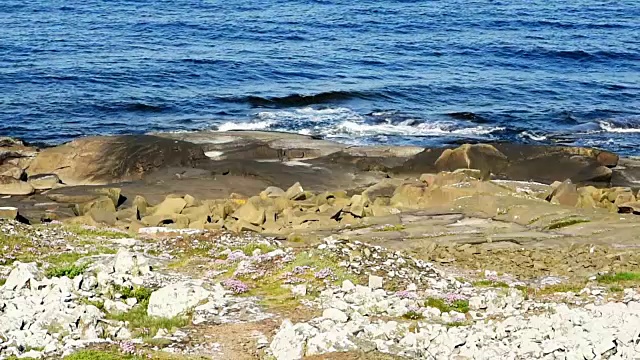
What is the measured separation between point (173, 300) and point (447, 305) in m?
6.09

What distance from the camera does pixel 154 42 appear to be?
74.6 meters

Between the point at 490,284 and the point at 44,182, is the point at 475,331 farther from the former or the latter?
the point at 44,182

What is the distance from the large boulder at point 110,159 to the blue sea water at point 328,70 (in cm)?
829

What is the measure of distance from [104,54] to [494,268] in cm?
4979

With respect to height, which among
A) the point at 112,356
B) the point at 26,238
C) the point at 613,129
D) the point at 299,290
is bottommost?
the point at 613,129

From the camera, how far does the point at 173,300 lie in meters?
21.2

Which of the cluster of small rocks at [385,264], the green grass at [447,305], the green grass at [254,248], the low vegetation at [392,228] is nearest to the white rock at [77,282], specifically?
the green grass at [254,248]

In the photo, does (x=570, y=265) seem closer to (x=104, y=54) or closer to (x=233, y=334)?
(x=233, y=334)

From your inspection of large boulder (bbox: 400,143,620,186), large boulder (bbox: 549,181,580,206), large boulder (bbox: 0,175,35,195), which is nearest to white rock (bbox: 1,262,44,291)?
large boulder (bbox: 0,175,35,195)

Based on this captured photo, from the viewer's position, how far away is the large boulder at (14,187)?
3981 cm

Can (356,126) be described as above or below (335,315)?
below

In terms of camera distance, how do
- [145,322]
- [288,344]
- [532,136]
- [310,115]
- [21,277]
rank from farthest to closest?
[310,115] < [532,136] < [21,277] < [145,322] < [288,344]

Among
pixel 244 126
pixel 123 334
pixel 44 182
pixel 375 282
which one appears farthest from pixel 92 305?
pixel 244 126

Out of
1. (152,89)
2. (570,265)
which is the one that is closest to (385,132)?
(152,89)
